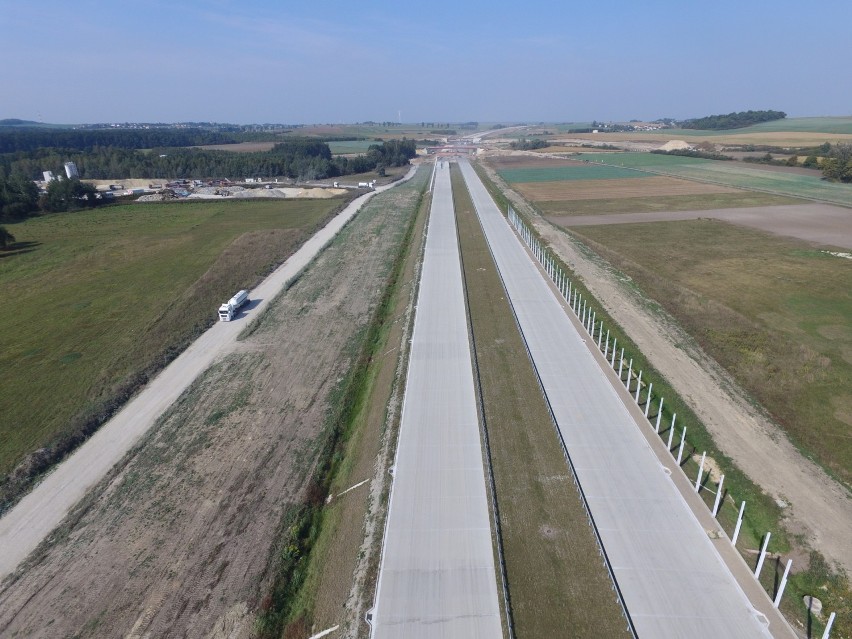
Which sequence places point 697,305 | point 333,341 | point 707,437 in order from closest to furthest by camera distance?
point 707,437 < point 333,341 < point 697,305

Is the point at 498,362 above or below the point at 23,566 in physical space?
above

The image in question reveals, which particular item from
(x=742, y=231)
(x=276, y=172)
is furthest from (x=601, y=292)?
(x=276, y=172)

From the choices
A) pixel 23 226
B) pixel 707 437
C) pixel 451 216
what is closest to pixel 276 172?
pixel 23 226

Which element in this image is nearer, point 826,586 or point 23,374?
point 826,586

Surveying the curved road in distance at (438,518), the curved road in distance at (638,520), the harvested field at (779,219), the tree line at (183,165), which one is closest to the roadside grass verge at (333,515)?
the curved road in distance at (438,518)

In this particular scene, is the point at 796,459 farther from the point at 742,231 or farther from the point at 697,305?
the point at 742,231

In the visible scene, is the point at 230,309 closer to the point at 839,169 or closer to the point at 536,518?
the point at 536,518

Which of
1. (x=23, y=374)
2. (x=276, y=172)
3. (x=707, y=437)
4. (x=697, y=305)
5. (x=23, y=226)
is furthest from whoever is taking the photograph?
(x=276, y=172)

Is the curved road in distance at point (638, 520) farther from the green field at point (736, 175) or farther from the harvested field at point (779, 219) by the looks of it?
the green field at point (736, 175)
